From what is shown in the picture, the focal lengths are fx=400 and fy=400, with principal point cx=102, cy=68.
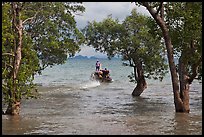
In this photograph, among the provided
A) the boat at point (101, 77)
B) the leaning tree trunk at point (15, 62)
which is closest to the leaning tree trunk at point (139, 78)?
the leaning tree trunk at point (15, 62)

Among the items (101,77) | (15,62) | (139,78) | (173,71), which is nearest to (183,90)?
(173,71)

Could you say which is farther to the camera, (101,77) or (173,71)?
(101,77)

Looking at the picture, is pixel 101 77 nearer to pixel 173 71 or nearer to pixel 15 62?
pixel 173 71

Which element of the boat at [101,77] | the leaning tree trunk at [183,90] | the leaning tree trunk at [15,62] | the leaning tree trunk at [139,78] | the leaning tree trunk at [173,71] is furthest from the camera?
the boat at [101,77]

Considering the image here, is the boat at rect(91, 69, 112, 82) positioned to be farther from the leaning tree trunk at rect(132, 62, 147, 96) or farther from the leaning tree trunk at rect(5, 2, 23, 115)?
the leaning tree trunk at rect(5, 2, 23, 115)

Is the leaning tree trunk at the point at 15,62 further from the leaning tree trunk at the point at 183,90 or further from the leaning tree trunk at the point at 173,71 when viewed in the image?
the leaning tree trunk at the point at 183,90

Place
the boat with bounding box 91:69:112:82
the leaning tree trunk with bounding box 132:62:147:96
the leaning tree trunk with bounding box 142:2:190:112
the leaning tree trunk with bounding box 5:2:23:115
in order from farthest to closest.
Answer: the boat with bounding box 91:69:112:82 < the leaning tree trunk with bounding box 132:62:147:96 < the leaning tree trunk with bounding box 142:2:190:112 < the leaning tree trunk with bounding box 5:2:23:115

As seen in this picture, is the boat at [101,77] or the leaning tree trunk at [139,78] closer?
the leaning tree trunk at [139,78]

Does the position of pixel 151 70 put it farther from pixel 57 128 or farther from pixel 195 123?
pixel 57 128

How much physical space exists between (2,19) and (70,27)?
39.2 ft

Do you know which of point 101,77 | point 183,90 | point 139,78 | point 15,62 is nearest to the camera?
point 15,62

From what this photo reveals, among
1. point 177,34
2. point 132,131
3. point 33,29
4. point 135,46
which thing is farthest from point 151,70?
point 132,131

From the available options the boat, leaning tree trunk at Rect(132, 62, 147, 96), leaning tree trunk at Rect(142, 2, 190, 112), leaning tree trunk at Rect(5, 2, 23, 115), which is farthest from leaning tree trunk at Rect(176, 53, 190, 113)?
the boat

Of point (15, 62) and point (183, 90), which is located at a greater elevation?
point (15, 62)
